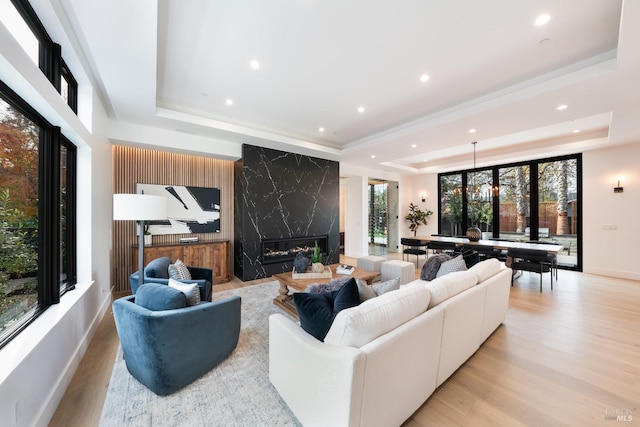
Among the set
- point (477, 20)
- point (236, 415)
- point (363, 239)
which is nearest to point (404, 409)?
point (236, 415)

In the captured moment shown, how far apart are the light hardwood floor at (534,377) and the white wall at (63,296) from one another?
0.58 ft

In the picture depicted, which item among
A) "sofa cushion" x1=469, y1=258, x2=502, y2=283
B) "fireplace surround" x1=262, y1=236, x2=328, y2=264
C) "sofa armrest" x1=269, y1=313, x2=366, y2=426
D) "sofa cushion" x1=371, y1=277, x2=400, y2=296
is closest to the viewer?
"sofa armrest" x1=269, y1=313, x2=366, y2=426

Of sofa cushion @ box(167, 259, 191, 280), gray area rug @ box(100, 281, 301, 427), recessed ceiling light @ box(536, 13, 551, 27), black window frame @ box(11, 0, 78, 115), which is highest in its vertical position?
recessed ceiling light @ box(536, 13, 551, 27)

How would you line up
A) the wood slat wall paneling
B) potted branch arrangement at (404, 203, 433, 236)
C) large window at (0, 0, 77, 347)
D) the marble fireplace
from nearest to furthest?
large window at (0, 0, 77, 347) < the wood slat wall paneling < the marble fireplace < potted branch arrangement at (404, 203, 433, 236)

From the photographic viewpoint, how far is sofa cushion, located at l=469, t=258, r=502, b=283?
8.74 ft

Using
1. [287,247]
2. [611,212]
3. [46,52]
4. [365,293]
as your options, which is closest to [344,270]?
[365,293]

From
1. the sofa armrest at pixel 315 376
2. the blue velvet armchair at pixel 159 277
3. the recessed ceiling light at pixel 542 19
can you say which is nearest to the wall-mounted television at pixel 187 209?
the blue velvet armchair at pixel 159 277

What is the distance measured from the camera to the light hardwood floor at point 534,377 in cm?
175

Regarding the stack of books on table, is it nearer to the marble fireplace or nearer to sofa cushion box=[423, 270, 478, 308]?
sofa cushion box=[423, 270, 478, 308]

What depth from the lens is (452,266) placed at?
3188 mm

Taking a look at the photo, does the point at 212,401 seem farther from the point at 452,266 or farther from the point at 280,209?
the point at 280,209

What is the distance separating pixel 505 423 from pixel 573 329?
2.22 m

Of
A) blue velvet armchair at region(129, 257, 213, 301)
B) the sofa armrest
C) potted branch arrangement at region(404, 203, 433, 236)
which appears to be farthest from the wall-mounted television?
potted branch arrangement at region(404, 203, 433, 236)

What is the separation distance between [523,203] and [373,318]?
24.5ft
